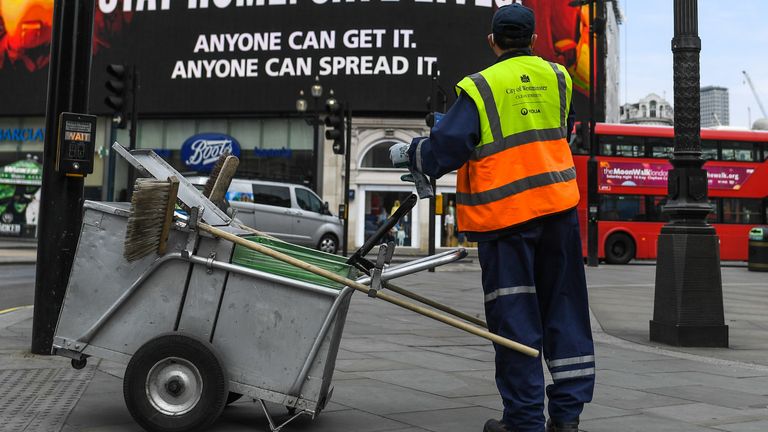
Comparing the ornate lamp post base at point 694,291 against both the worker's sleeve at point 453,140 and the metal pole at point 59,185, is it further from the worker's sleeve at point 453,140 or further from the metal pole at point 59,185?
the metal pole at point 59,185

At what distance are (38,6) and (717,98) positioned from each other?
177 m

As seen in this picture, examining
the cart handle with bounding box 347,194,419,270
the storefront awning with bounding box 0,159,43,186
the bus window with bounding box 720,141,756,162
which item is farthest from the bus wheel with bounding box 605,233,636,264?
the storefront awning with bounding box 0,159,43,186

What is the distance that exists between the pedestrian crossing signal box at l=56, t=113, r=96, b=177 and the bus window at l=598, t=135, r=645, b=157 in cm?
2020

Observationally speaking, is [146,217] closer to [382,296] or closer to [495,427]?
[382,296]

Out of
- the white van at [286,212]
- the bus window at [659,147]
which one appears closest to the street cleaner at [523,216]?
the white van at [286,212]

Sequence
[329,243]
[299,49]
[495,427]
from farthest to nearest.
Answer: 1. [299,49]
2. [329,243]
3. [495,427]

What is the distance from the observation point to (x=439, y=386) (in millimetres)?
4734

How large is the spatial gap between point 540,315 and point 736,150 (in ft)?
75.5

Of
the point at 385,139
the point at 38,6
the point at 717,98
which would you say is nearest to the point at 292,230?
the point at 385,139

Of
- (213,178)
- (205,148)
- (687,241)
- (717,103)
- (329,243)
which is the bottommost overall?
(687,241)

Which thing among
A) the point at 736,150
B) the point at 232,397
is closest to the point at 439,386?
the point at 232,397

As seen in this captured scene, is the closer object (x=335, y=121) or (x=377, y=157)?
(x=335, y=121)

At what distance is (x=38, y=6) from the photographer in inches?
1480

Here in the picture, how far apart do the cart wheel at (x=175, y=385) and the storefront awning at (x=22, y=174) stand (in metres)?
35.7
